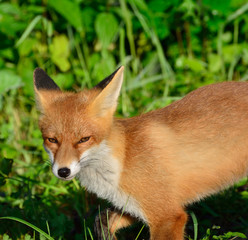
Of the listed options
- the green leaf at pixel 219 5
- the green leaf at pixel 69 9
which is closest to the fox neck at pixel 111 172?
the green leaf at pixel 69 9

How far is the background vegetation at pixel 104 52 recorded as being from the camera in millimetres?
4867

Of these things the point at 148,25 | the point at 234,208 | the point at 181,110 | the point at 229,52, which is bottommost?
the point at 234,208

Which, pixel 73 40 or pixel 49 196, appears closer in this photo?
pixel 49 196

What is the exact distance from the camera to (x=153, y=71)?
5.95 metres

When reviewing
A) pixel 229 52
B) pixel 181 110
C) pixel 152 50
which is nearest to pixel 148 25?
pixel 152 50

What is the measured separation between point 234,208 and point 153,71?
8.79ft

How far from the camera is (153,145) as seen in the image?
2959 millimetres

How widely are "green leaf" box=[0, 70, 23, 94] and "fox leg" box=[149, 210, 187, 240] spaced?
115 inches

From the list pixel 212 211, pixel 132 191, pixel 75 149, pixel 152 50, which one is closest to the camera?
pixel 75 149

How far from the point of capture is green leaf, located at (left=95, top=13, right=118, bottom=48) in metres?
4.87

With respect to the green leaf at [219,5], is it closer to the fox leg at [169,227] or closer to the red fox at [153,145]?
the red fox at [153,145]

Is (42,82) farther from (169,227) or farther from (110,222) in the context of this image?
(169,227)

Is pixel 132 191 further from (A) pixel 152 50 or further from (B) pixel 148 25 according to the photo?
(A) pixel 152 50

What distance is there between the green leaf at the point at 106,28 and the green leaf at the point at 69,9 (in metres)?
0.24
